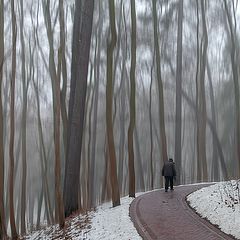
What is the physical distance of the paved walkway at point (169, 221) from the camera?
37.4 feet

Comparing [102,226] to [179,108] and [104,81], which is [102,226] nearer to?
[179,108]

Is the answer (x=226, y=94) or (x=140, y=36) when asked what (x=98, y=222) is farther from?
(x=226, y=94)

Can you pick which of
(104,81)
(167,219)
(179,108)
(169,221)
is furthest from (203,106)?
(169,221)

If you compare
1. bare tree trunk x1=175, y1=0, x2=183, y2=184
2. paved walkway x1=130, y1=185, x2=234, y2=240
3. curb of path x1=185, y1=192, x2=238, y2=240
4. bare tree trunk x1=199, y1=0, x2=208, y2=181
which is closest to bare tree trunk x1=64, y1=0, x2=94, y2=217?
paved walkway x1=130, y1=185, x2=234, y2=240

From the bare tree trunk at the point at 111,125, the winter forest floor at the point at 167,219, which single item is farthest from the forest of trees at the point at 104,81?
the winter forest floor at the point at 167,219

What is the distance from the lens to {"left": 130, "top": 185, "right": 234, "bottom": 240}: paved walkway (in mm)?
11391

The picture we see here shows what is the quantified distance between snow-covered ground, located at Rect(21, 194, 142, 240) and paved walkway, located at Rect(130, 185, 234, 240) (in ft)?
0.87

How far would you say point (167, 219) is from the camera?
1357 centimetres

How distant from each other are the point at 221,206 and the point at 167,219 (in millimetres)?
1604

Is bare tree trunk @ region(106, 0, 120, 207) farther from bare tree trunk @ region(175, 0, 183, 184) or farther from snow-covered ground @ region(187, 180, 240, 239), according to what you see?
bare tree trunk @ region(175, 0, 183, 184)

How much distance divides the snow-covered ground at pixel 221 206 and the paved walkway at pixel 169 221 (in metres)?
0.22

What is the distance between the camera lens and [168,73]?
39094mm

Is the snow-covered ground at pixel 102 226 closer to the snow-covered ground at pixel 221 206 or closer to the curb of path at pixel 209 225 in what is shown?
the curb of path at pixel 209 225

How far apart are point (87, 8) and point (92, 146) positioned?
Result: 15.3m
